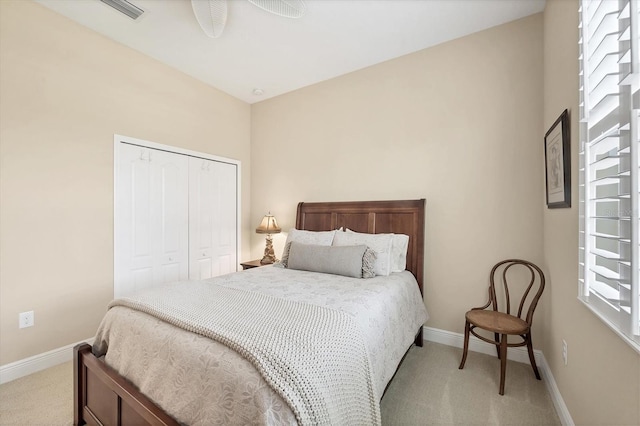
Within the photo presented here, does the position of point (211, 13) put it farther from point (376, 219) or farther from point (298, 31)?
point (376, 219)

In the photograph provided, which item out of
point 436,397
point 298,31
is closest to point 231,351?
point 436,397

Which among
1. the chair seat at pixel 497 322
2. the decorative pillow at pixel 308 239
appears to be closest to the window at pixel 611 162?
the chair seat at pixel 497 322

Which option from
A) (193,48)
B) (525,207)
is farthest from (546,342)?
(193,48)

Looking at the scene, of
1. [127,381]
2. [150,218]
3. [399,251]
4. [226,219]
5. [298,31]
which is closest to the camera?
[127,381]

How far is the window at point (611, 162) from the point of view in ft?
3.05

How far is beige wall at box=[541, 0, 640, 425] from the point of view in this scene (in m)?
1.03

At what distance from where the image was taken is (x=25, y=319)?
86.0 inches

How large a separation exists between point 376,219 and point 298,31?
6.33 ft

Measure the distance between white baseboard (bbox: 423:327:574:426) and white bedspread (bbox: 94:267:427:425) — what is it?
1.97 feet

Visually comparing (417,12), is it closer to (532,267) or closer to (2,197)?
(532,267)

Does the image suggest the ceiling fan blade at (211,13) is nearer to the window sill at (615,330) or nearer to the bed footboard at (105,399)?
the bed footboard at (105,399)

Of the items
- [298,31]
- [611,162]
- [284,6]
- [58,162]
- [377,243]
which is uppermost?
[298,31]

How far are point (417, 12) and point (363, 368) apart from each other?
2633 millimetres

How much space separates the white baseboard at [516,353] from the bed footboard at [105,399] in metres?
2.11
